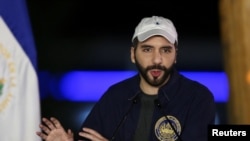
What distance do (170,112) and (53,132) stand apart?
0.57 meters

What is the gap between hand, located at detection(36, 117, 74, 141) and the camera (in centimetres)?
189

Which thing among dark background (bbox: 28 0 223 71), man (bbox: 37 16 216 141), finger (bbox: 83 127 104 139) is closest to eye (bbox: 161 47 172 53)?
man (bbox: 37 16 216 141)

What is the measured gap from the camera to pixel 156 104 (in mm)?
1807

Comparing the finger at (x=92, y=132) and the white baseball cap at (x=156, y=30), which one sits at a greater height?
the white baseball cap at (x=156, y=30)

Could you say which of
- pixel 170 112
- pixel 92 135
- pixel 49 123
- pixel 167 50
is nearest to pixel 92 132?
pixel 92 135

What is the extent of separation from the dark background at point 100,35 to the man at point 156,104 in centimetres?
19

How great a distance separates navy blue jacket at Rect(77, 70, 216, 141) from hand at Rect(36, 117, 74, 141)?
126mm

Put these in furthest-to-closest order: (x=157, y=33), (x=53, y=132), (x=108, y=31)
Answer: (x=108, y=31) → (x=53, y=132) → (x=157, y=33)

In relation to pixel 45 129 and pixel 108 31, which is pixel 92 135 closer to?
pixel 45 129

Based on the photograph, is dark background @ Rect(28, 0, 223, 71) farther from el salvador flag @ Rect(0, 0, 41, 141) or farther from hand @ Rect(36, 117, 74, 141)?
hand @ Rect(36, 117, 74, 141)

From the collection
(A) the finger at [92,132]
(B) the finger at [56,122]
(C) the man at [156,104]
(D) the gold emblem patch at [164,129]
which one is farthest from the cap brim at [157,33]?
(B) the finger at [56,122]

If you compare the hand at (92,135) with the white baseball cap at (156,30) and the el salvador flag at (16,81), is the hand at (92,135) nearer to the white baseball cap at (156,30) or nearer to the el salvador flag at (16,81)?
the el salvador flag at (16,81)

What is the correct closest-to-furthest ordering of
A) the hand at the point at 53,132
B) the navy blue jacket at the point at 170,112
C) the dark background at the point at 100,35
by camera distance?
the navy blue jacket at the point at 170,112
the hand at the point at 53,132
the dark background at the point at 100,35

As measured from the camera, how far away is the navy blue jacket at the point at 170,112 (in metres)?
1.79
